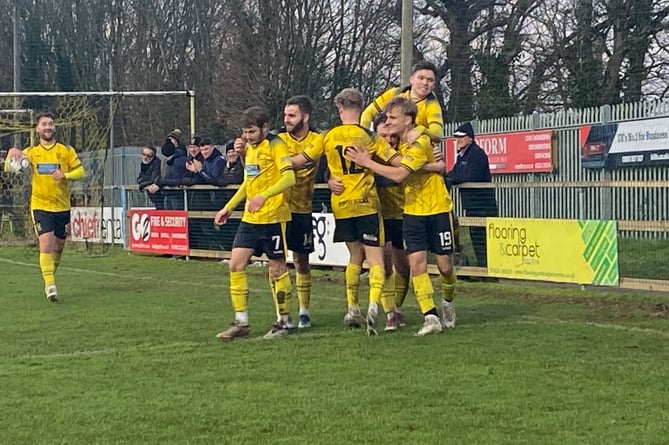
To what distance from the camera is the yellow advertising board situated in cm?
1198

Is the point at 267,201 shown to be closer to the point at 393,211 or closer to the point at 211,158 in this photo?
the point at 393,211

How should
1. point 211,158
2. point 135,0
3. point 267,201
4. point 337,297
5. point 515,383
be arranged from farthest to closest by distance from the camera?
1. point 135,0
2. point 211,158
3. point 337,297
4. point 267,201
5. point 515,383

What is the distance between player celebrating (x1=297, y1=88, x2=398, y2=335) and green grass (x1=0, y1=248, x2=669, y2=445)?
0.62 metres

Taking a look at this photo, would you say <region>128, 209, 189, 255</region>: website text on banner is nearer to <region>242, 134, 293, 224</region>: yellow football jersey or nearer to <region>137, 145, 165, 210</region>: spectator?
<region>137, 145, 165, 210</region>: spectator

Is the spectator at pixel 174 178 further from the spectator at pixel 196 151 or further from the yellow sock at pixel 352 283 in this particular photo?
the yellow sock at pixel 352 283

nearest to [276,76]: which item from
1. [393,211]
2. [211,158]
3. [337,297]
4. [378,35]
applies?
[378,35]

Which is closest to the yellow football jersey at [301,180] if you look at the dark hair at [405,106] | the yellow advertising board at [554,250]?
the dark hair at [405,106]

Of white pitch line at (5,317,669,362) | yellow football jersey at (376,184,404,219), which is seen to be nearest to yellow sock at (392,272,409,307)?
yellow football jersey at (376,184,404,219)

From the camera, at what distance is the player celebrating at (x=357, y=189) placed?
8.97 meters

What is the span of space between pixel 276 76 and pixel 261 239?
93.0ft

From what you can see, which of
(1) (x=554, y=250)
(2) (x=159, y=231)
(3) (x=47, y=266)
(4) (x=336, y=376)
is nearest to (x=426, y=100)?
(4) (x=336, y=376)

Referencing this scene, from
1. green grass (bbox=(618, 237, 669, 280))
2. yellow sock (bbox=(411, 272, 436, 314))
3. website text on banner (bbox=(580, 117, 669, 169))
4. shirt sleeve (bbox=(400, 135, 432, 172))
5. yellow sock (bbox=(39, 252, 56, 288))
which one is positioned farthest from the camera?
website text on banner (bbox=(580, 117, 669, 169))

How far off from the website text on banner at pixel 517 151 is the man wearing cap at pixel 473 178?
27.2 feet

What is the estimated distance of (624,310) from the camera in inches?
422
